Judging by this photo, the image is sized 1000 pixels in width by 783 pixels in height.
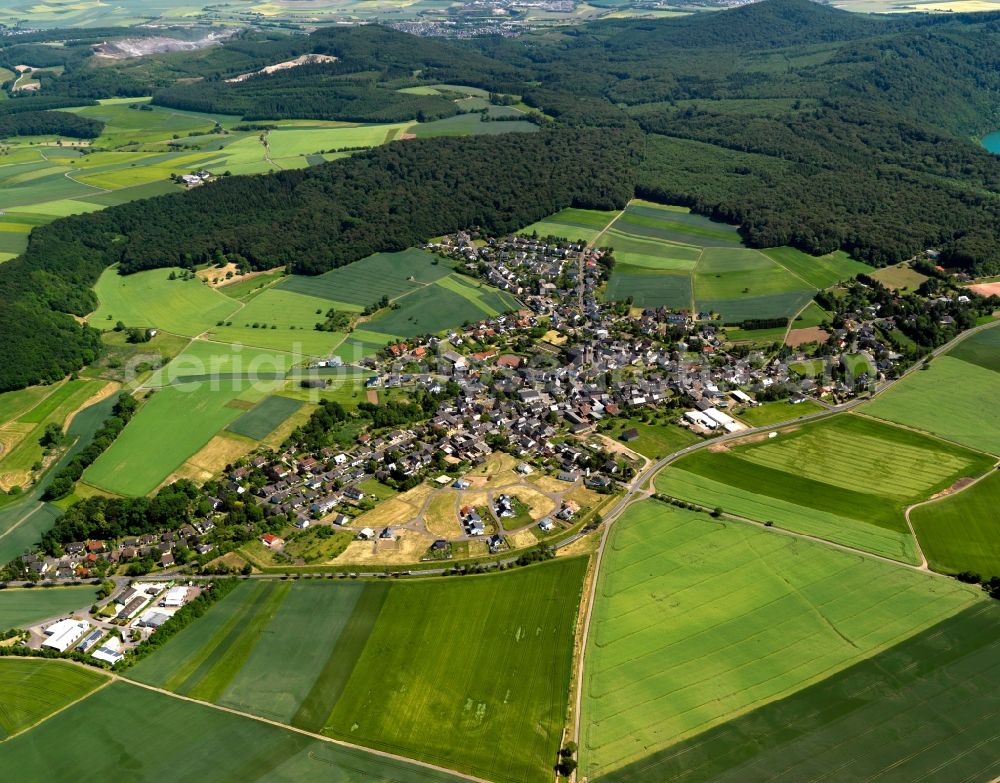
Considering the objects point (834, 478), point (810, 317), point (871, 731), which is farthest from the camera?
point (810, 317)

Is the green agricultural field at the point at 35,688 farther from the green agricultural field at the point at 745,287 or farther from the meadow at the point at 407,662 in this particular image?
the green agricultural field at the point at 745,287

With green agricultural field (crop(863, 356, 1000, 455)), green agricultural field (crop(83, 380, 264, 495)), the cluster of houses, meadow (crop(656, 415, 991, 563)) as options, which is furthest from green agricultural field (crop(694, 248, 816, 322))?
the cluster of houses

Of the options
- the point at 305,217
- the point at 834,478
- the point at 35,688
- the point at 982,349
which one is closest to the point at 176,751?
the point at 35,688

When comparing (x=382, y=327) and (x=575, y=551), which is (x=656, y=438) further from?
(x=382, y=327)

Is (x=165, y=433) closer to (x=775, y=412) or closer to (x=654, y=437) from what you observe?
(x=654, y=437)

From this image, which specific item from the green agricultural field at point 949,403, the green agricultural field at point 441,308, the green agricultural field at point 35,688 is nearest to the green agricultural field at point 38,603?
the green agricultural field at point 35,688

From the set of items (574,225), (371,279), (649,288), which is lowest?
(649,288)

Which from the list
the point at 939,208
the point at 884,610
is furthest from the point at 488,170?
the point at 884,610
